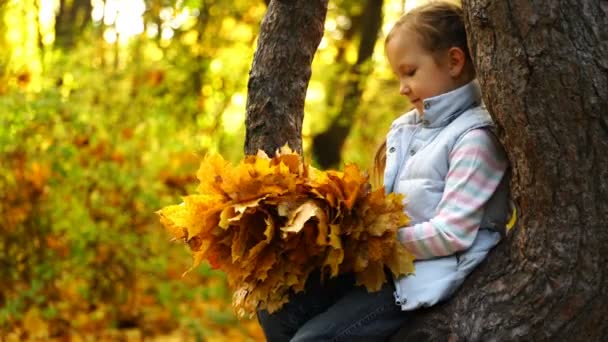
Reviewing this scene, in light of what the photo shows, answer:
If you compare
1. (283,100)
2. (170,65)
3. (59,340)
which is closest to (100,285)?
(59,340)

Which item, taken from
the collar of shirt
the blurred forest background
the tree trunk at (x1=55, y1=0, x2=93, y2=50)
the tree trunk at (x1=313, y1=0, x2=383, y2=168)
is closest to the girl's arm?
the collar of shirt

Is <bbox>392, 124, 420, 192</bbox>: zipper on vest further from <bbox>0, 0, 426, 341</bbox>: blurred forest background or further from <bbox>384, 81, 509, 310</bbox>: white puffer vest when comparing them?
<bbox>0, 0, 426, 341</bbox>: blurred forest background

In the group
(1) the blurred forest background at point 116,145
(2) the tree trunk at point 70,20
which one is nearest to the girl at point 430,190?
(1) the blurred forest background at point 116,145

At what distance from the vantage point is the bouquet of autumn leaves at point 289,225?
92.4 inches

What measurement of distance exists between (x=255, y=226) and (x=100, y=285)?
3.93 meters

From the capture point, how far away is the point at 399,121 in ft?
9.43

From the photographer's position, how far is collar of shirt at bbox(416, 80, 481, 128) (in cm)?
261

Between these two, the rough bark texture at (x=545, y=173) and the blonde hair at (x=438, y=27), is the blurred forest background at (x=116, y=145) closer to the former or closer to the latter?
the blonde hair at (x=438, y=27)

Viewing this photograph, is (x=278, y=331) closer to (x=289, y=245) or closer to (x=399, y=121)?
(x=289, y=245)

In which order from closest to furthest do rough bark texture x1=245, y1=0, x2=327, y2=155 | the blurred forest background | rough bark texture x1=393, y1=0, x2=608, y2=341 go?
rough bark texture x1=393, y1=0, x2=608, y2=341 → rough bark texture x1=245, y1=0, x2=327, y2=155 → the blurred forest background

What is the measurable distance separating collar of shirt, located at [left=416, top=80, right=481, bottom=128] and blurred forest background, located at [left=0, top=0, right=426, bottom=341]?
278 cm

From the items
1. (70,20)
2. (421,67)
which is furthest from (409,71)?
(70,20)

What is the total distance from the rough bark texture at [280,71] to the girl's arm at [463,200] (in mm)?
642

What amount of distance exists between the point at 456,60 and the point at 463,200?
18.4 inches
